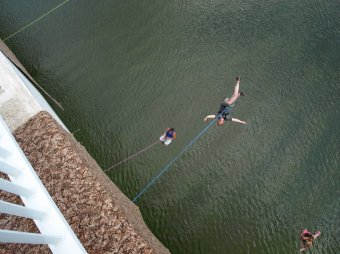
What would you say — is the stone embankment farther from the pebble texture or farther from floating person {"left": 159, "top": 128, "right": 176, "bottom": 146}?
floating person {"left": 159, "top": 128, "right": 176, "bottom": 146}

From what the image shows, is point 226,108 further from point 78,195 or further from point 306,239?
point 78,195

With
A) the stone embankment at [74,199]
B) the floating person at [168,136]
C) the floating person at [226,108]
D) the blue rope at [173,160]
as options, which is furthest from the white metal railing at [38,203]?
the floating person at [226,108]

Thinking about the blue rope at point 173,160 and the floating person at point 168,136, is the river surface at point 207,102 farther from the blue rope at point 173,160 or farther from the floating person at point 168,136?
the floating person at point 168,136

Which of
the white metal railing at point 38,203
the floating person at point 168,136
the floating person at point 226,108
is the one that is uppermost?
the floating person at point 226,108

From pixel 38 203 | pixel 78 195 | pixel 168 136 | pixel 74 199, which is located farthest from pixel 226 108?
pixel 38 203

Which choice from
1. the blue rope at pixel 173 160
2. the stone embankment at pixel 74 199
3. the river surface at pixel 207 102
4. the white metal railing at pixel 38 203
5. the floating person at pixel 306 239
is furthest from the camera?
the blue rope at pixel 173 160
